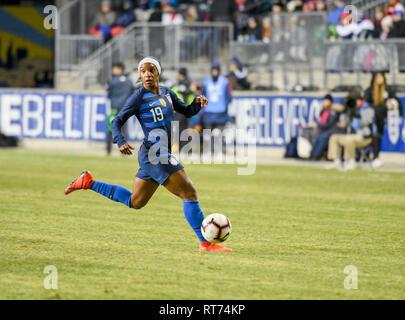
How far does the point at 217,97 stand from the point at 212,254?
43.0ft

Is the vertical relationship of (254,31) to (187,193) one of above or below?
above

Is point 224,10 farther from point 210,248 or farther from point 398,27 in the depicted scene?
point 210,248

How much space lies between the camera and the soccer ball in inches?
361

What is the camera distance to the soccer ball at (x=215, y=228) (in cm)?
917

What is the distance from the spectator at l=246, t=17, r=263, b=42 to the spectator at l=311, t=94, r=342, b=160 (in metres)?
6.47

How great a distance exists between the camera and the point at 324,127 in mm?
20969

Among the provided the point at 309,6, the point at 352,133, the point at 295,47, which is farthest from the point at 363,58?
the point at 352,133

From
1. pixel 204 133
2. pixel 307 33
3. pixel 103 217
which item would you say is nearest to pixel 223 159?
pixel 204 133

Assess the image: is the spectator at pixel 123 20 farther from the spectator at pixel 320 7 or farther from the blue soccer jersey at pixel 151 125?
the blue soccer jersey at pixel 151 125

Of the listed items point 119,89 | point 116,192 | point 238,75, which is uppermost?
point 238,75

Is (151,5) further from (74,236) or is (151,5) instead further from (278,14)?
(74,236)

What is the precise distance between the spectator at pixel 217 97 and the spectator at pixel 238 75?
2.53 m

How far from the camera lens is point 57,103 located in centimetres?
2531

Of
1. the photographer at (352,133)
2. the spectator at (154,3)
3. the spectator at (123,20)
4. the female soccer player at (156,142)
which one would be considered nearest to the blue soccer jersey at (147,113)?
the female soccer player at (156,142)
